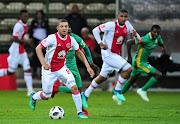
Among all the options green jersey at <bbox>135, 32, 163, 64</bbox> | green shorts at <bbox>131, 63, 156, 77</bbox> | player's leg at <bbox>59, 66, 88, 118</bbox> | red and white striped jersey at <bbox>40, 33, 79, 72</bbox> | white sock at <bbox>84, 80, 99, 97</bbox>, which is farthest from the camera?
green shorts at <bbox>131, 63, 156, 77</bbox>

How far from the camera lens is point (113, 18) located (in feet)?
58.5

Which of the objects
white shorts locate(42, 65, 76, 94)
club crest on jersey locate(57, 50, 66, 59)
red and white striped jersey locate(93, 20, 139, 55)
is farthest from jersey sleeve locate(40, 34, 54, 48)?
red and white striped jersey locate(93, 20, 139, 55)

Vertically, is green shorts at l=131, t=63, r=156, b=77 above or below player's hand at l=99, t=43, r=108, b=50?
below

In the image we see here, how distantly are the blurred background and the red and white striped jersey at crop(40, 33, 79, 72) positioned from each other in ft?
24.9

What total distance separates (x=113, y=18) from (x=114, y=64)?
5.86 meters

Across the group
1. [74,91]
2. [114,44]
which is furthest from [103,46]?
[74,91]

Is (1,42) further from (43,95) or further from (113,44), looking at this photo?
(43,95)

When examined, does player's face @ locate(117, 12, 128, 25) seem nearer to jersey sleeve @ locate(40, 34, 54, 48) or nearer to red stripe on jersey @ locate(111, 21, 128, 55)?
red stripe on jersey @ locate(111, 21, 128, 55)

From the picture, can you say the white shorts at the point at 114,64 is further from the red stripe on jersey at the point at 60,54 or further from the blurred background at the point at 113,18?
the blurred background at the point at 113,18

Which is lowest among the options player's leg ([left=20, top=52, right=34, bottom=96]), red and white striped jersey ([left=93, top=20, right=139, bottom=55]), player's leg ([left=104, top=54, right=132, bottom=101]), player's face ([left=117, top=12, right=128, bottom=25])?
player's leg ([left=20, top=52, right=34, bottom=96])

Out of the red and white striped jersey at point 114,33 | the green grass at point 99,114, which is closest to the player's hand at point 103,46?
the red and white striped jersey at point 114,33

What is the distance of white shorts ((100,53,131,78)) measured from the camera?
1213 centimetres

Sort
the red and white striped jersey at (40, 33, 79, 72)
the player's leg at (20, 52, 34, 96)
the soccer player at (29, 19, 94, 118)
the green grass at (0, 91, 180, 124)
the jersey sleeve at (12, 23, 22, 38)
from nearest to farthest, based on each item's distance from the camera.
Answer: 1. the green grass at (0, 91, 180, 124)
2. the soccer player at (29, 19, 94, 118)
3. the red and white striped jersey at (40, 33, 79, 72)
4. the jersey sleeve at (12, 23, 22, 38)
5. the player's leg at (20, 52, 34, 96)

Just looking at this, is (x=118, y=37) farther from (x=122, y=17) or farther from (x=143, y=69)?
(x=143, y=69)
